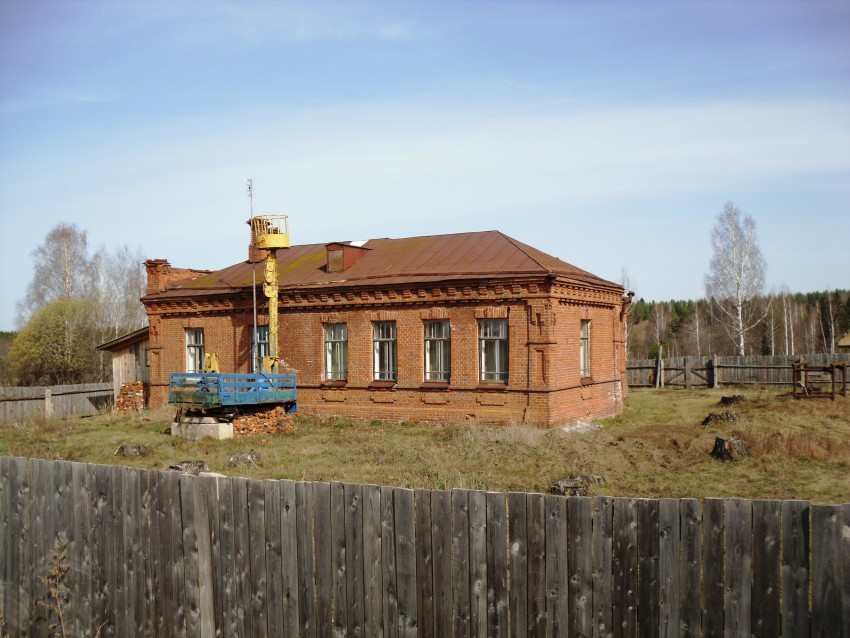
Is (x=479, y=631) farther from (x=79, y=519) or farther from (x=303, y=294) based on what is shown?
(x=303, y=294)

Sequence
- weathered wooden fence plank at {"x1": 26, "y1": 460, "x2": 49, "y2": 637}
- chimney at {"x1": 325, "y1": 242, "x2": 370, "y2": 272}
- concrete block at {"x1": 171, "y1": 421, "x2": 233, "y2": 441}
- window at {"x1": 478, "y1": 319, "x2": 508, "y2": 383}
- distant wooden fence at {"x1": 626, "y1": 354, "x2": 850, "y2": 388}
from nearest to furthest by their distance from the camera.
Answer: weathered wooden fence plank at {"x1": 26, "y1": 460, "x2": 49, "y2": 637} < concrete block at {"x1": 171, "y1": 421, "x2": 233, "y2": 441} < window at {"x1": 478, "y1": 319, "x2": 508, "y2": 383} < chimney at {"x1": 325, "y1": 242, "x2": 370, "y2": 272} < distant wooden fence at {"x1": 626, "y1": 354, "x2": 850, "y2": 388}

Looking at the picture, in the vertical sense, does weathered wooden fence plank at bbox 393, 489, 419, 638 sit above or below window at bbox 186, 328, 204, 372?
below

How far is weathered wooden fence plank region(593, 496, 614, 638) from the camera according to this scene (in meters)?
4.51

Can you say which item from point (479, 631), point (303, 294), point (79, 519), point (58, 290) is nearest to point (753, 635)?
point (479, 631)

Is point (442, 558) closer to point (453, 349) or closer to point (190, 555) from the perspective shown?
point (190, 555)

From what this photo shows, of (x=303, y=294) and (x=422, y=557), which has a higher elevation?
(x=303, y=294)

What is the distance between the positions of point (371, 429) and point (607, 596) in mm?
15797

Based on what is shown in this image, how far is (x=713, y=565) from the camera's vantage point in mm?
4305

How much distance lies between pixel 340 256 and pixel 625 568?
19883 mm

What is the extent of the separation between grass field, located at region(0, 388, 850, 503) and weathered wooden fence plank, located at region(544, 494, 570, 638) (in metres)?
6.59

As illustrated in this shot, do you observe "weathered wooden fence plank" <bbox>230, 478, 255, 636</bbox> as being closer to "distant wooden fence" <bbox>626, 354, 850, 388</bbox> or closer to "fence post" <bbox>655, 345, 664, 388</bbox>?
"distant wooden fence" <bbox>626, 354, 850, 388</bbox>

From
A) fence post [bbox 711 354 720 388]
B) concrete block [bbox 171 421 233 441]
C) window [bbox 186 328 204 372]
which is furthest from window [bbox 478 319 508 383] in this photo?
fence post [bbox 711 354 720 388]

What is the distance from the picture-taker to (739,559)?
423cm

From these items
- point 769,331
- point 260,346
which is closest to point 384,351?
point 260,346
